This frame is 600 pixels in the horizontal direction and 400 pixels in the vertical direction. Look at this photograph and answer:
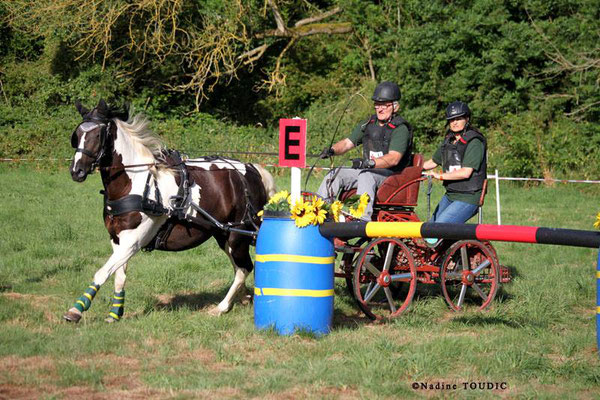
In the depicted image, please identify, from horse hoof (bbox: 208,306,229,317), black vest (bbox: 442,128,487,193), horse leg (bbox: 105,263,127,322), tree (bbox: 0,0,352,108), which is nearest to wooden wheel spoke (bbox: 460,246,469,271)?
black vest (bbox: 442,128,487,193)

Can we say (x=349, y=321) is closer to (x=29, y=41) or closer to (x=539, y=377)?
(x=539, y=377)

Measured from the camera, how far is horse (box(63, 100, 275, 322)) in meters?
7.29

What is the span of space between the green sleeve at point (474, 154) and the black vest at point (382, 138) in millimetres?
598

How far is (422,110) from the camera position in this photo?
25891 millimetres

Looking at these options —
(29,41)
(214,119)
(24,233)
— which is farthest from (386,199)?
(29,41)

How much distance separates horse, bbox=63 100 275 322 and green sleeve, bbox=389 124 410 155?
1562 mm

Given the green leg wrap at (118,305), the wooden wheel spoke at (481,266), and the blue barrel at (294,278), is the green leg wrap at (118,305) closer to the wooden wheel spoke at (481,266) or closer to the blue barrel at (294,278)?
the blue barrel at (294,278)

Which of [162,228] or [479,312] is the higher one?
[162,228]

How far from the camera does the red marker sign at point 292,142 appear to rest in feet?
22.8

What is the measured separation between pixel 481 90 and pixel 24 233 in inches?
662

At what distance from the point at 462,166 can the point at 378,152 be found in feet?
3.05

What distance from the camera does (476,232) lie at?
20.5 ft

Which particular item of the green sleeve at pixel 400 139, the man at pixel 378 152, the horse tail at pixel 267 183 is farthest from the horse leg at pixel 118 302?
the green sleeve at pixel 400 139

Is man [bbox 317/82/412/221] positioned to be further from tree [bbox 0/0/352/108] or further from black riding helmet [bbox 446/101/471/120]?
tree [bbox 0/0/352/108]
